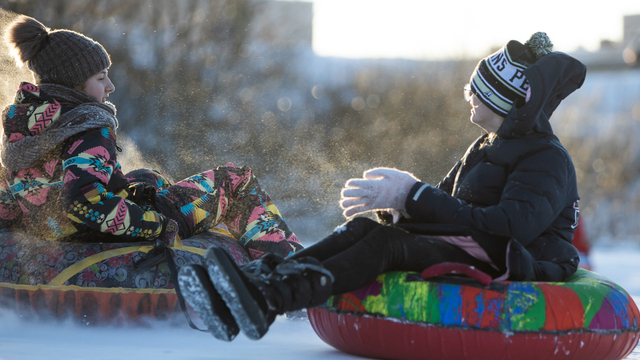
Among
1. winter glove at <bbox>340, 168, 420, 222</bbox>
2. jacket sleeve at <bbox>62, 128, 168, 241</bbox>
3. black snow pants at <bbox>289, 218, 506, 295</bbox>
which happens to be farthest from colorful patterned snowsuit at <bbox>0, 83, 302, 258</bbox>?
black snow pants at <bbox>289, 218, 506, 295</bbox>

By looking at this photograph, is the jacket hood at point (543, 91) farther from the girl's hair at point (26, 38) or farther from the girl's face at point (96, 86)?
the girl's hair at point (26, 38)

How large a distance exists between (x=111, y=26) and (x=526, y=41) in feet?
26.3

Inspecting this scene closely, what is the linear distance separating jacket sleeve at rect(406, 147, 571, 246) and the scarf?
130 cm

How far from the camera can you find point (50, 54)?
8.95 feet

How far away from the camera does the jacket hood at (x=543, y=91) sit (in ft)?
7.36

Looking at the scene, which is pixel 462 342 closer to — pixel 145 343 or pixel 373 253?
pixel 373 253

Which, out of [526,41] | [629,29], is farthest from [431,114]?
[629,29]

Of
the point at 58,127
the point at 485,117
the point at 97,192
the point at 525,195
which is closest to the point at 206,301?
the point at 97,192

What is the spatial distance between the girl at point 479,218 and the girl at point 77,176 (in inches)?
34.6

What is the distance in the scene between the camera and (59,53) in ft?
8.94

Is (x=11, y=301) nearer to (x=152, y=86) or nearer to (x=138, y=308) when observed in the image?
(x=138, y=308)

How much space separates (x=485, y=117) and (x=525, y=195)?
1.55ft

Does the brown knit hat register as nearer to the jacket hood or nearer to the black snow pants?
the black snow pants

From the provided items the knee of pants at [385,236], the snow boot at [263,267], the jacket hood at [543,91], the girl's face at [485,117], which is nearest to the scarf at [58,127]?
the snow boot at [263,267]
